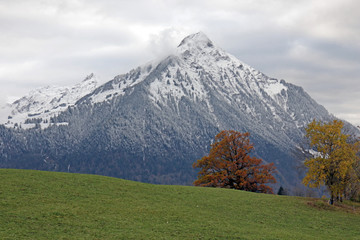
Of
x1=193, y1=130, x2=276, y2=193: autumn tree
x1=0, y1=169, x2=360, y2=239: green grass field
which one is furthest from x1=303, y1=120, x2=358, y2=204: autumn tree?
x1=193, y1=130, x2=276, y2=193: autumn tree

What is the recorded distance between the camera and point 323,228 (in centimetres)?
4200

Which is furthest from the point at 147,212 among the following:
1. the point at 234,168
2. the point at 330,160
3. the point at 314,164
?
the point at 234,168

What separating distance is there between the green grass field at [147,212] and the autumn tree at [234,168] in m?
21.8

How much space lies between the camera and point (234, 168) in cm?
8000

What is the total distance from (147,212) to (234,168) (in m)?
42.6

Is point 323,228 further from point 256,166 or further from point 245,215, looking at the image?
point 256,166

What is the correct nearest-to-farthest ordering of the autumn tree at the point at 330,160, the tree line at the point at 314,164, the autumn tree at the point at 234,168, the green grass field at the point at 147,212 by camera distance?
1. the green grass field at the point at 147,212
2. the autumn tree at the point at 330,160
3. the tree line at the point at 314,164
4. the autumn tree at the point at 234,168

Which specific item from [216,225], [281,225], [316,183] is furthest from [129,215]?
[316,183]

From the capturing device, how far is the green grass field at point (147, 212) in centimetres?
3300

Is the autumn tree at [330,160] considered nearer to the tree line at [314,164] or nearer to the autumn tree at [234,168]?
the tree line at [314,164]

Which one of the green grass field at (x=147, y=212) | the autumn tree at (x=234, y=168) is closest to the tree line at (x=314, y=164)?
the autumn tree at (x=234, y=168)

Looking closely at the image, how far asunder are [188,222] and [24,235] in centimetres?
1534

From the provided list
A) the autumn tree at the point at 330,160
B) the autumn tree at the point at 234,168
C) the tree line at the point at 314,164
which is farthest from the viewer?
the autumn tree at the point at 234,168

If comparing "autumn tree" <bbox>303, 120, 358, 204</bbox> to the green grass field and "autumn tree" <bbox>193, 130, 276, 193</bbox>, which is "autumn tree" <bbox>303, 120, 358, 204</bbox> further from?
"autumn tree" <bbox>193, 130, 276, 193</bbox>
